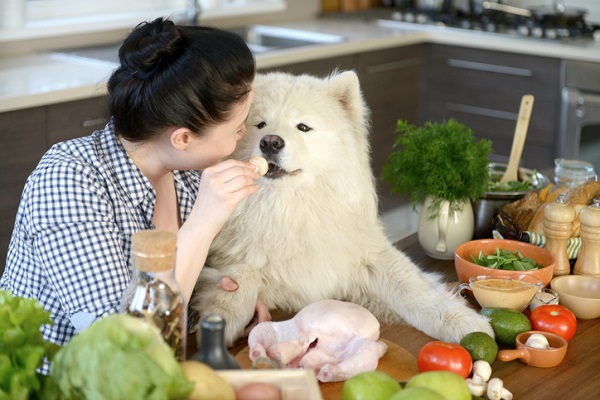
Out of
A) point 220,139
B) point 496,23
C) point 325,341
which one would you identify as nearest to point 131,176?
point 220,139

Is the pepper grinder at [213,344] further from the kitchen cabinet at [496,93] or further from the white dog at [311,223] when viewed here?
the kitchen cabinet at [496,93]

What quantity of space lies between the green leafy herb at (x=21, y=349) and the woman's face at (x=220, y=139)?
546 millimetres

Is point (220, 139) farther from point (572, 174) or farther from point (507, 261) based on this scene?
point (572, 174)

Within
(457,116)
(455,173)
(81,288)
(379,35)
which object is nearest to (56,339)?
(81,288)

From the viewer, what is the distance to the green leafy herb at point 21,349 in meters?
0.92

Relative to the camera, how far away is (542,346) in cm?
139

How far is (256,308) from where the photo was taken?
1589 mm

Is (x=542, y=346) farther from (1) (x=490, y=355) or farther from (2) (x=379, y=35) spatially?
(2) (x=379, y=35)

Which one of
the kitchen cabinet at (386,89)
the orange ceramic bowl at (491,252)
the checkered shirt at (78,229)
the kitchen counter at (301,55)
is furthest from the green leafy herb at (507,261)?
the kitchen cabinet at (386,89)

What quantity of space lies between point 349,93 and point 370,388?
2.76 feet

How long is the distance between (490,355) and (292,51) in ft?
7.37

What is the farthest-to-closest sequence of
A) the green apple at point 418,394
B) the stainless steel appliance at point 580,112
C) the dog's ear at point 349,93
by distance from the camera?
the stainless steel appliance at point 580,112, the dog's ear at point 349,93, the green apple at point 418,394

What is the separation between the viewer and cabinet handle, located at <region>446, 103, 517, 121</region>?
12.9 ft

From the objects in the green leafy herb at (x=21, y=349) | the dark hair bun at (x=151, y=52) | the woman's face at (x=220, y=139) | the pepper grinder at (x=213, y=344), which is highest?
the dark hair bun at (x=151, y=52)
